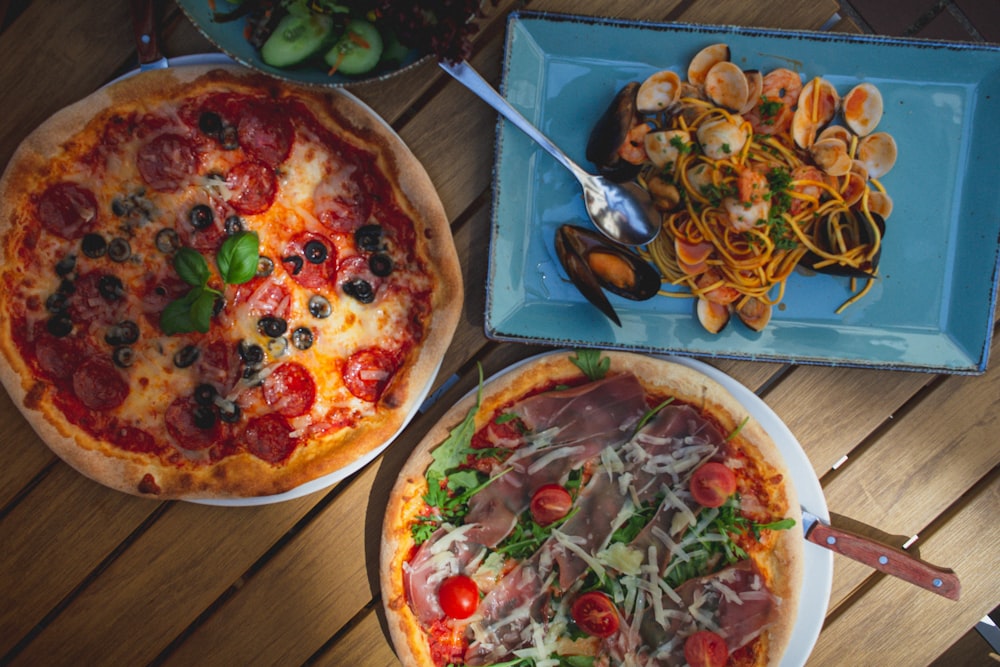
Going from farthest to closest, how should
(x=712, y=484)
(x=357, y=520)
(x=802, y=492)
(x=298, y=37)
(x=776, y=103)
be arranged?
1. (x=357, y=520)
2. (x=802, y=492)
3. (x=712, y=484)
4. (x=776, y=103)
5. (x=298, y=37)

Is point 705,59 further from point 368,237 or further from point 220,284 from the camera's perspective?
point 220,284

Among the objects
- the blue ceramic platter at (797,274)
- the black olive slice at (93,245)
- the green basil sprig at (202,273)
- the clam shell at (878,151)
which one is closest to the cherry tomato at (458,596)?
the blue ceramic platter at (797,274)

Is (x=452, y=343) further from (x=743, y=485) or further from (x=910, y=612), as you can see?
(x=910, y=612)

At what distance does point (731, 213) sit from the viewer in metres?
2.54

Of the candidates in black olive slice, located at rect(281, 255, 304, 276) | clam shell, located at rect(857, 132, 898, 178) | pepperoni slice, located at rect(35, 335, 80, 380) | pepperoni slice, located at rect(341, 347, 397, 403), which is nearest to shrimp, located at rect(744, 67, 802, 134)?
clam shell, located at rect(857, 132, 898, 178)

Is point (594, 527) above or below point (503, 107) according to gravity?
below

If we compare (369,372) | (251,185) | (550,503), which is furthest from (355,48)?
(550,503)

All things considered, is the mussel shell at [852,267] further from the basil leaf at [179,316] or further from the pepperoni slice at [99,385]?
the pepperoni slice at [99,385]

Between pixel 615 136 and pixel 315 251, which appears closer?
pixel 615 136

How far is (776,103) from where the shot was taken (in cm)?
256

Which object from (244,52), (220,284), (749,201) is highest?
(244,52)

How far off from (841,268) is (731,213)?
0.48 meters

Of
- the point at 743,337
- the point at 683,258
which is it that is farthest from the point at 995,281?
the point at 683,258

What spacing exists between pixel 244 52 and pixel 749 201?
1.91 meters
